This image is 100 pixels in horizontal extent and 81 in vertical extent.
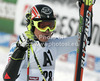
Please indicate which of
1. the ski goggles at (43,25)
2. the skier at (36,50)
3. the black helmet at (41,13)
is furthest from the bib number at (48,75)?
the black helmet at (41,13)

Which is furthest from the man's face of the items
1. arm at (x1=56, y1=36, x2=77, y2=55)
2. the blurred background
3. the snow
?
the blurred background

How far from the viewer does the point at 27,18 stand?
2920 mm

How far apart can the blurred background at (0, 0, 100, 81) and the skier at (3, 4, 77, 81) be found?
9.51 ft

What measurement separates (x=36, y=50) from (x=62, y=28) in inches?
165

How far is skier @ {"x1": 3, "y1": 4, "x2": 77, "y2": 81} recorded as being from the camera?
2594 millimetres

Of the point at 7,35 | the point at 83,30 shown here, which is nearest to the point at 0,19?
the point at 7,35

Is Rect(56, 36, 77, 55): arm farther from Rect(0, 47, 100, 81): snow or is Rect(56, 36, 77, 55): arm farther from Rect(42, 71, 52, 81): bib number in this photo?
Rect(0, 47, 100, 81): snow

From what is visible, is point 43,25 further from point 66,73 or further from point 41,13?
point 66,73

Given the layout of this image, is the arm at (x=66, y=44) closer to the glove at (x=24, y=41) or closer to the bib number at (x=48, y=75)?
the bib number at (x=48, y=75)

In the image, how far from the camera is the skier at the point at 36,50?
2594 millimetres

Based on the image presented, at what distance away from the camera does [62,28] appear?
23.3ft

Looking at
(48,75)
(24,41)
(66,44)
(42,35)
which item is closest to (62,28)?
(66,44)

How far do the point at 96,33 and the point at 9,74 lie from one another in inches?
169

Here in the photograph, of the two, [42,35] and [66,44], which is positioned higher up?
[42,35]
